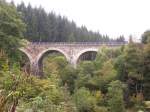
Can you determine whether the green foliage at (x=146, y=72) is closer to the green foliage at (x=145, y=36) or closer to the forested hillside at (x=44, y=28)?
the green foliage at (x=145, y=36)

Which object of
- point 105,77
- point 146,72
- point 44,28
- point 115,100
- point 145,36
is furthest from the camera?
point 44,28

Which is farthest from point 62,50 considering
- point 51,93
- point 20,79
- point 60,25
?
point 20,79

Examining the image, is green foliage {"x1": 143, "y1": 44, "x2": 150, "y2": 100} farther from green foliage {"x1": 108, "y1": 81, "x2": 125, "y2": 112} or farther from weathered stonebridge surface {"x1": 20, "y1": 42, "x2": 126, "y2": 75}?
weathered stonebridge surface {"x1": 20, "y1": 42, "x2": 126, "y2": 75}

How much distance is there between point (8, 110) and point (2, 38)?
777 inches

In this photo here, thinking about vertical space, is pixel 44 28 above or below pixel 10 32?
above

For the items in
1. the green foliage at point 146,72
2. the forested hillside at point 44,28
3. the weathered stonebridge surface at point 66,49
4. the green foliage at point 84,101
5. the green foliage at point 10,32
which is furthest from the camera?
the forested hillside at point 44,28

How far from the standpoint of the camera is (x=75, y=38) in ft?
243

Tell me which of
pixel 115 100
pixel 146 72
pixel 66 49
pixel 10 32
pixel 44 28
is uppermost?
pixel 44 28

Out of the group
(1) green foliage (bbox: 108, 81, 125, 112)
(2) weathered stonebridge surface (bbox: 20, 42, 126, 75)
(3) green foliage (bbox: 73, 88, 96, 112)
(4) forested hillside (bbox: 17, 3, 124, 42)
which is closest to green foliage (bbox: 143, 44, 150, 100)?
(1) green foliage (bbox: 108, 81, 125, 112)

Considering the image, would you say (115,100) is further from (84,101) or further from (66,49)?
(66,49)

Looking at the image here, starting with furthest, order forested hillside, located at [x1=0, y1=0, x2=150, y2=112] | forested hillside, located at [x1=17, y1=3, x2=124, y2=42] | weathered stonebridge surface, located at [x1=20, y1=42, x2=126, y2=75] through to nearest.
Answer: forested hillside, located at [x1=17, y1=3, x2=124, y2=42] < weathered stonebridge surface, located at [x1=20, y1=42, x2=126, y2=75] < forested hillside, located at [x1=0, y1=0, x2=150, y2=112]

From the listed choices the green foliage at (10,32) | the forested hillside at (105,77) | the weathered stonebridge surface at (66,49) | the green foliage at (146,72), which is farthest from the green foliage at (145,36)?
the weathered stonebridge surface at (66,49)

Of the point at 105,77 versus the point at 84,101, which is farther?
the point at 105,77

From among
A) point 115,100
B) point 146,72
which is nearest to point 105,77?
point 146,72
